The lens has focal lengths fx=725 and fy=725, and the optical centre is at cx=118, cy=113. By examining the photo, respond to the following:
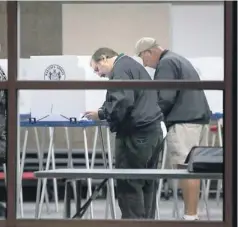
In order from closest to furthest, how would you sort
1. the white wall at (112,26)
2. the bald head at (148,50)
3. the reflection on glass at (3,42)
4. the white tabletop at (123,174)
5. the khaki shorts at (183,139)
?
the reflection on glass at (3,42)
the white wall at (112,26)
the white tabletop at (123,174)
the bald head at (148,50)
the khaki shorts at (183,139)

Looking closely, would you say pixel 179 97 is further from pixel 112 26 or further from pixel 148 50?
pixel 112 26

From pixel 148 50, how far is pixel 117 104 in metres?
0.37

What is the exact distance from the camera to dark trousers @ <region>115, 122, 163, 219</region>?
13.4 feet

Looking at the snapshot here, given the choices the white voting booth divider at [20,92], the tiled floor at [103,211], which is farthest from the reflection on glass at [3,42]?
the tiled floor at [103,211]

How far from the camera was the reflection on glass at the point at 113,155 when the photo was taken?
391 cm

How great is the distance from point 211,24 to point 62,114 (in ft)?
3.76

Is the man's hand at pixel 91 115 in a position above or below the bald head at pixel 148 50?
below

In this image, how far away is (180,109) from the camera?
431 cm

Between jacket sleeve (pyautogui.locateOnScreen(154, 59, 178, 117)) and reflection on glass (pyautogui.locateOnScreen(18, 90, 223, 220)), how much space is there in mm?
210

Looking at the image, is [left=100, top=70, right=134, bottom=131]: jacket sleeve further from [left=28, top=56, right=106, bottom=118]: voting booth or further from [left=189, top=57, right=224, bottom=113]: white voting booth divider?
[left=189, top=57, right=224, bottom=113]: white voting booth divider

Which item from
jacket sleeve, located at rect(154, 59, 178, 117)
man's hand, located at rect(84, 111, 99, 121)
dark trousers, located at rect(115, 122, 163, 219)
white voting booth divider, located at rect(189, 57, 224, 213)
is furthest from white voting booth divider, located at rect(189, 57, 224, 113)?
man's hand, located at rect(84, 111, 99, 121)

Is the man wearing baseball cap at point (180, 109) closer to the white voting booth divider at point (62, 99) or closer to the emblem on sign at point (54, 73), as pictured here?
the white voting booth divider at point (62, 99)

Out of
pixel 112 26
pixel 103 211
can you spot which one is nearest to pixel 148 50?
pixel 112 26

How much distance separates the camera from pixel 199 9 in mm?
3545
